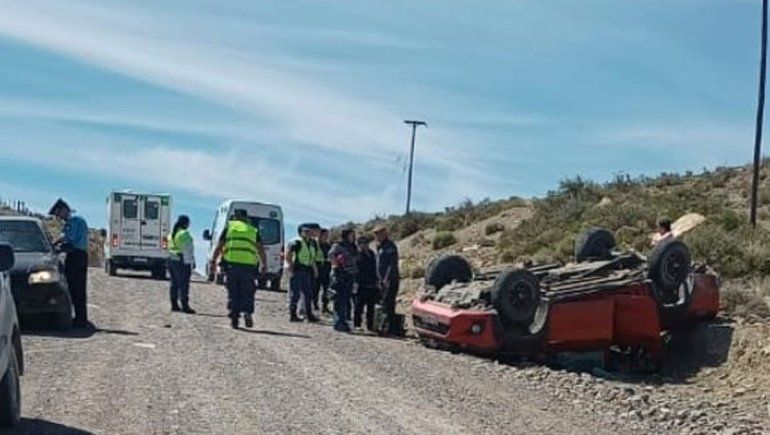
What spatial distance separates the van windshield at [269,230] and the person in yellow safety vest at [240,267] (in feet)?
51.3

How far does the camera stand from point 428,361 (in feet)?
49.3

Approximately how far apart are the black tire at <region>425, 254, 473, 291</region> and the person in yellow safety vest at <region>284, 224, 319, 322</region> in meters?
2.08

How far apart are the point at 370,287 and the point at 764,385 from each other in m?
6.53

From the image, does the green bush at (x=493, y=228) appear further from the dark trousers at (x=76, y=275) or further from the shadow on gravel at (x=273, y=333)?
the dark trousers at (x=76, y=275)

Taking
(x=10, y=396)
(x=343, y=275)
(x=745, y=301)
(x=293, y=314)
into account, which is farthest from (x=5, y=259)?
(x=745, y=301)

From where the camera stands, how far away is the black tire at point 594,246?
20.4 m

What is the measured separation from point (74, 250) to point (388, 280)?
203 inches

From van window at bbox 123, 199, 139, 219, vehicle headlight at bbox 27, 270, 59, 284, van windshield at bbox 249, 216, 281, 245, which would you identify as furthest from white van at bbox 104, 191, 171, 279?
vehicle headlight at bbox 27, 270, 59, 284

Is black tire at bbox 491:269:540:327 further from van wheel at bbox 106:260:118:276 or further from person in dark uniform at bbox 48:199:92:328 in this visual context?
van wheel at bbox 106:260:118:276

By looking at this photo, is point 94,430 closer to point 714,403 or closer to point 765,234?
point 714,403

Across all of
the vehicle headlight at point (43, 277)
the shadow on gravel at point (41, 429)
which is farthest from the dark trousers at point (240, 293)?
the shadow on gravel at point (41, 429)

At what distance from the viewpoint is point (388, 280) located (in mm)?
19156

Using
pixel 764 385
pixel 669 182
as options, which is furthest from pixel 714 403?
pixel 669 182

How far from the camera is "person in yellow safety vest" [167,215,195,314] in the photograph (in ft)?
66.6
